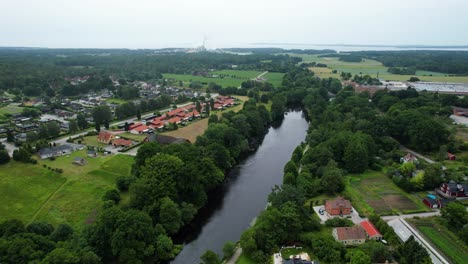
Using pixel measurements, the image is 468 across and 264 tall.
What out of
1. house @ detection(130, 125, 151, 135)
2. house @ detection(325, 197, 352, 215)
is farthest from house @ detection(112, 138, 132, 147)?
house @ detection(325, 197, 352, 215)

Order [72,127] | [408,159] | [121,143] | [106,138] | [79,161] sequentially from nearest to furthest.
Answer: [79,161] → [408,159] → [121,143] → [106,138] → [72,127]

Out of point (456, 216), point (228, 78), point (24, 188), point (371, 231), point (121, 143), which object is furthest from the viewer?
point (228, 78)

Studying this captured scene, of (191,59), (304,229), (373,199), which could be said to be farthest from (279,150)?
(191,59)

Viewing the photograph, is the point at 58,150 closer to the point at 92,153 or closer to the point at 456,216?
the point at 92,153

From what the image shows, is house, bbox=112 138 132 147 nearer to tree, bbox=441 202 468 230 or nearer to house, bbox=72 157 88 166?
house, bbox=72 157 88 166

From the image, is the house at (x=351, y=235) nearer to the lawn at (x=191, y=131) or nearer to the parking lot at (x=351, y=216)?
the parking lot at (x=351, y=216)

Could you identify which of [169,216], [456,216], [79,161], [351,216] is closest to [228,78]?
[79,161]

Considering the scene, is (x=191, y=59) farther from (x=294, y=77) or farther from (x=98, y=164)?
(x=98, y=164)
